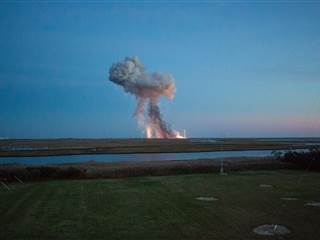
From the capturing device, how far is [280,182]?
18.2 metres

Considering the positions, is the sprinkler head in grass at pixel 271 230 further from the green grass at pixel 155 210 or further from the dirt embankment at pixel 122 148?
the dirt embankment at pixel 122 148

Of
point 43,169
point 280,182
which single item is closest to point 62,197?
point 43,169

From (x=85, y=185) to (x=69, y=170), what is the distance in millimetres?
5546

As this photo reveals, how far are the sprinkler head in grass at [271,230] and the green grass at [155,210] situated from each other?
0.65 feet

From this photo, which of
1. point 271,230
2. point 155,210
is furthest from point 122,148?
point 271,230

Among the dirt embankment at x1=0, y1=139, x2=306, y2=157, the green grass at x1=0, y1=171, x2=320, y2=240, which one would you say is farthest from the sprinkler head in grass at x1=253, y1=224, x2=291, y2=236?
the dirt embankment at x1=0, y1=139, x2=306, y2=157

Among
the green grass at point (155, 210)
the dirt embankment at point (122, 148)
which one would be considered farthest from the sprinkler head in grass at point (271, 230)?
the dirt embankment at point (122, 148)

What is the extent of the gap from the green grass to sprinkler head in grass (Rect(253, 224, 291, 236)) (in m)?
0.20

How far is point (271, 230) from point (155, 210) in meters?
3.86

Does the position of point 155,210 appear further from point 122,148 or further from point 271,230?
point 122,148

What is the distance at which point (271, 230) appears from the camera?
30.5 ft

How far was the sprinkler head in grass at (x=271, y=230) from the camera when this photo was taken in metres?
9.06

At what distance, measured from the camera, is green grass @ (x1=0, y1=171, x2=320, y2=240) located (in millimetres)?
9301

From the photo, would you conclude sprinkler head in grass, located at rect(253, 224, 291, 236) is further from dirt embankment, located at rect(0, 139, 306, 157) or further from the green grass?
dirt embankment, located at rect(0, 139, 306, 157)
